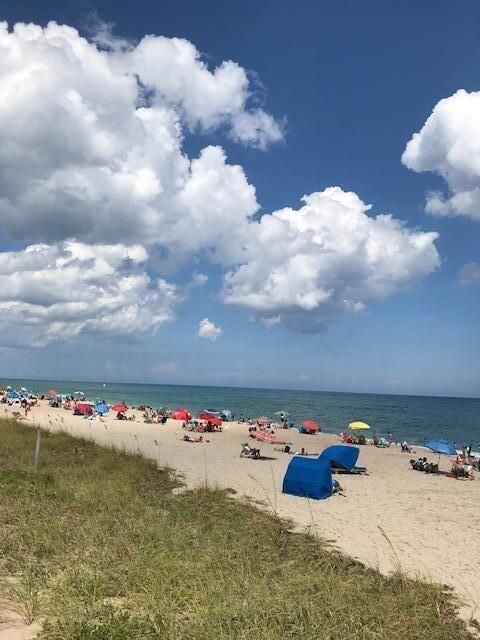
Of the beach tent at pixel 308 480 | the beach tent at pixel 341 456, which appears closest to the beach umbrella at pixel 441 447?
the beach tent at pixel 341 456

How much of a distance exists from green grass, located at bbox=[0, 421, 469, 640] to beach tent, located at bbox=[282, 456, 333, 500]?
519cm

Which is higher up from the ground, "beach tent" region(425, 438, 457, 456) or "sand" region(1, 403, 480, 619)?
"beach tent" region(425, 438, 457, 456)

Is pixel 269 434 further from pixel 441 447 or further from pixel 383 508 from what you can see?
pixel 383 508

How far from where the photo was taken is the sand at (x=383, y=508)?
31.8 feet

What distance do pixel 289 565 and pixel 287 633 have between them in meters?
2.18

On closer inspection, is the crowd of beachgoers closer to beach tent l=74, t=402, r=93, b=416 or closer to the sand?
beach tent l=74, t=402, r=93, b=416

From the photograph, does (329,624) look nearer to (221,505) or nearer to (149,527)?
(149,527)

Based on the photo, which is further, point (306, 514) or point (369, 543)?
point (306, 514)

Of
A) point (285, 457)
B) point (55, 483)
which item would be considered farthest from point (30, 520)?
point (285, 457)

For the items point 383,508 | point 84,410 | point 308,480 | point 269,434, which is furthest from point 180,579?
point 84,410

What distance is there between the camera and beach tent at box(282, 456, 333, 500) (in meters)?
15.4

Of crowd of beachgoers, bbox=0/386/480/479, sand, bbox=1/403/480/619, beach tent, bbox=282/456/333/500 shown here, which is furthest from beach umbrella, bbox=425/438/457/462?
beach tent, bbox=282/456/333/500

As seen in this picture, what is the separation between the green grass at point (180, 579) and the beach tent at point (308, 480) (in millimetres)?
5187

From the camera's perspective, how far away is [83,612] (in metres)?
4.84
